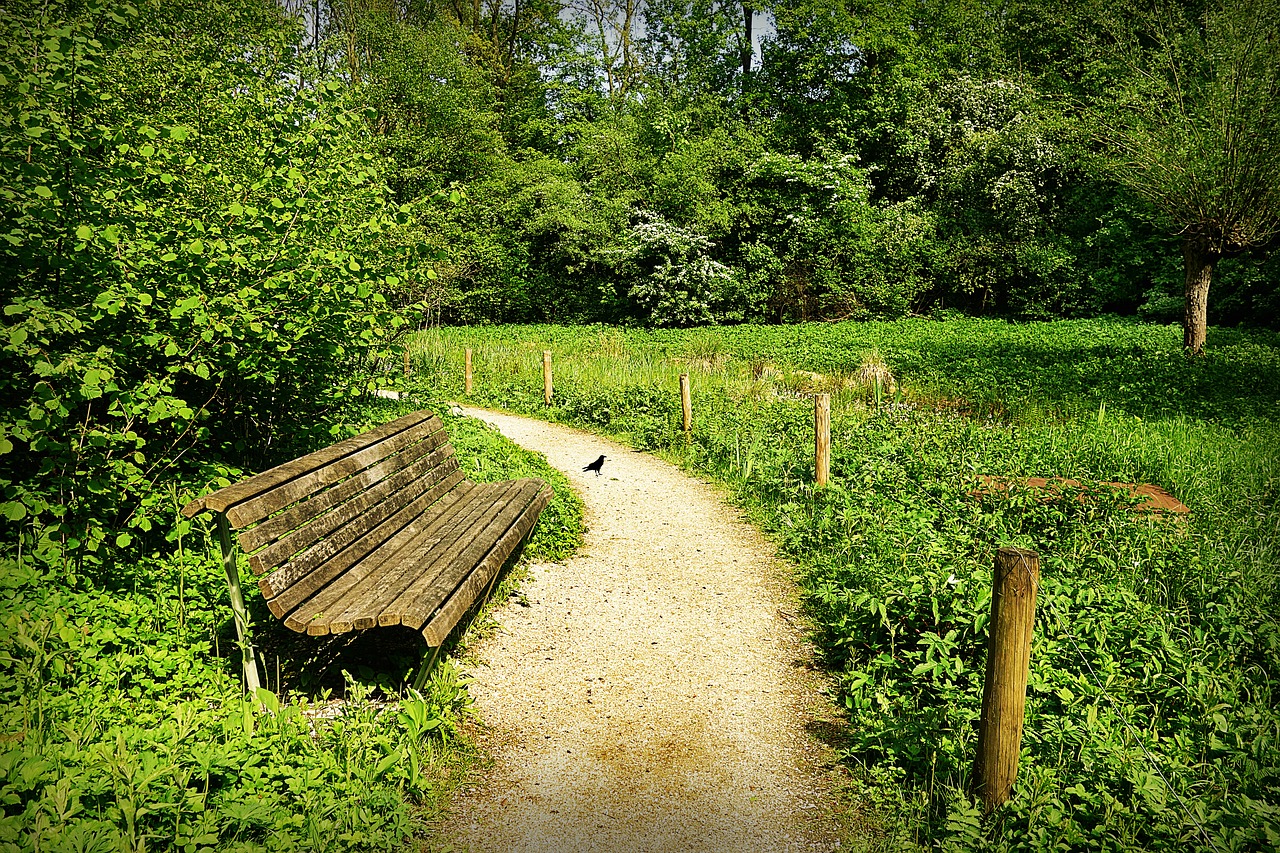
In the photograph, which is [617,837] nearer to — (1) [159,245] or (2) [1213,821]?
(2) [1213,821]

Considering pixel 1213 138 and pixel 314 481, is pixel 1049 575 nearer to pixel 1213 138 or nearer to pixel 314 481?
pixel 314 481

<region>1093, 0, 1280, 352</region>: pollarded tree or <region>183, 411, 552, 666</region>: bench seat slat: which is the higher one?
<region>1093, 0, 1280, 352</region>: pollarded tree

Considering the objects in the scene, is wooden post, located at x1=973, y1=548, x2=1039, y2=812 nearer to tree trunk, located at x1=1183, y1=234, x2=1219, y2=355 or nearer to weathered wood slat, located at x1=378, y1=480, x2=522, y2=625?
weathered wood slat, located at x1=378, y1=480, x2=522, y2=625

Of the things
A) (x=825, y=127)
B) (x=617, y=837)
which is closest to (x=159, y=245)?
(x=617, y=837)

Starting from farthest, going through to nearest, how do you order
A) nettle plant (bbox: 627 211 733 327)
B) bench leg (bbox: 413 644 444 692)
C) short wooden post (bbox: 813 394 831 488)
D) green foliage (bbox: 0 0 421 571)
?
nettle plant (bbox: 627 211 733 327), short wooden post (bbox: 813 394 831 488), bench leg (bbox: 413 644 444 692), green foliage (bbox: 0 0 421 571)

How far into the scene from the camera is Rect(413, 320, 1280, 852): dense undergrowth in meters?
3.10

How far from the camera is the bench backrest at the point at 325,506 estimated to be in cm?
348

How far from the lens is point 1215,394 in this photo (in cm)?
1115

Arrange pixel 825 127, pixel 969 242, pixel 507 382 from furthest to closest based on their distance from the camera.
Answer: pixel 825 127 → pixel 969 242 → pixel 507 382

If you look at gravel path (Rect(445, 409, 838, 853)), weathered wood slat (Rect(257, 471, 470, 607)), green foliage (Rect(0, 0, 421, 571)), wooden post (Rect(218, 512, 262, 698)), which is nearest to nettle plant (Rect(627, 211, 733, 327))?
gravel path (Rect(445, 409, 838, 853))

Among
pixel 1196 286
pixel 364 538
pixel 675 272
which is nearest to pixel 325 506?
pixel 364 538

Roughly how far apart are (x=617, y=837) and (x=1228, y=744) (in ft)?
9.13

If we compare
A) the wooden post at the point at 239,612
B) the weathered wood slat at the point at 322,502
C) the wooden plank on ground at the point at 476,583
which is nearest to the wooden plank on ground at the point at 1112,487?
the wooden plank on ground at the point at 476,583

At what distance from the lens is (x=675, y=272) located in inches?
993
